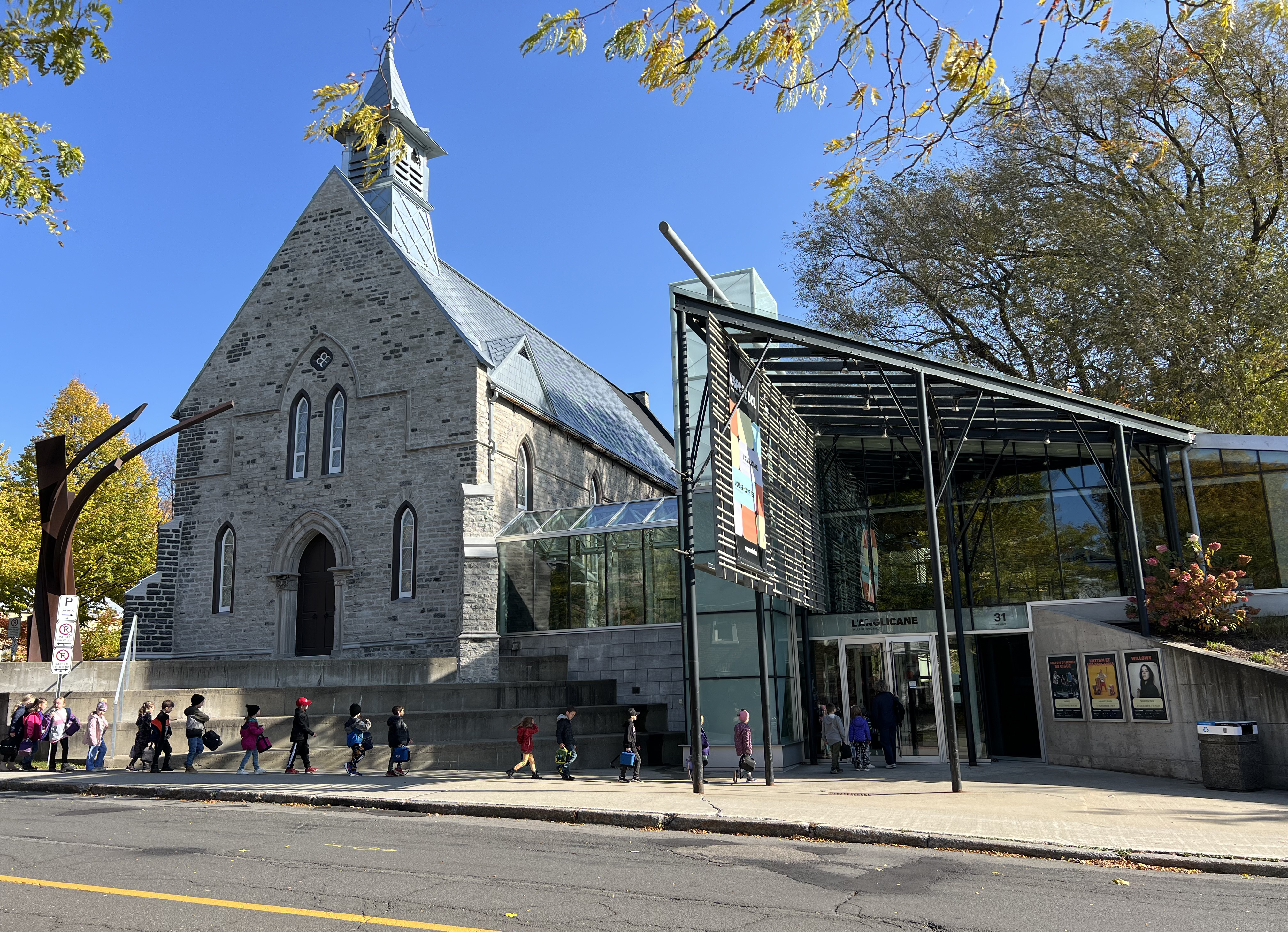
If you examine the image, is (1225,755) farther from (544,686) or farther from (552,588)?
(552,588)

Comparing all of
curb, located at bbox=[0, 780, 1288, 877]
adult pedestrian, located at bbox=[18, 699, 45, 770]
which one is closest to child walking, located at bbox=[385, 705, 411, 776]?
curb, located at bbox=[0, 780, 1288, 877]

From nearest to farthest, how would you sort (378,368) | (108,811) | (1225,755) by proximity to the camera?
(108,811)
(1225,755)
(378,368)

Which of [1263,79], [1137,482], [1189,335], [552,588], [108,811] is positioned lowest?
[108,811]

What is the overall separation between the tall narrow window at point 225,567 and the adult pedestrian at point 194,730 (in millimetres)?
10660

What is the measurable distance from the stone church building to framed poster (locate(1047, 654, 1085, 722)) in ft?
40.3

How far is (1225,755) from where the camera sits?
13727 millimetres

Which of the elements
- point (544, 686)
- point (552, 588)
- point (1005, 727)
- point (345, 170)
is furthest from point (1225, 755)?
point (345, 170)

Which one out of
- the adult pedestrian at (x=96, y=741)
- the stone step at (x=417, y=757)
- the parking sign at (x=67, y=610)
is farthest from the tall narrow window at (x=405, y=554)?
the adult pedestrian at (x=96, y=741)

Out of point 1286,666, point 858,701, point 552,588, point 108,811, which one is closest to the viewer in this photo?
point 108,811

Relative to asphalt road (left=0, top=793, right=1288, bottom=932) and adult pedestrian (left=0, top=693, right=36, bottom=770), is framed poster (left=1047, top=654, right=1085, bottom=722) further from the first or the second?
adult pedestrian (left=0, top=693, right=36, bottom=770)

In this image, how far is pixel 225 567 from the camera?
2741 cm

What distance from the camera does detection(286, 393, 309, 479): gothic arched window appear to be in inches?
1072

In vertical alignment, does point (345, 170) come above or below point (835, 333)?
above

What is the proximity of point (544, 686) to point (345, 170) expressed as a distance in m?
21.2
